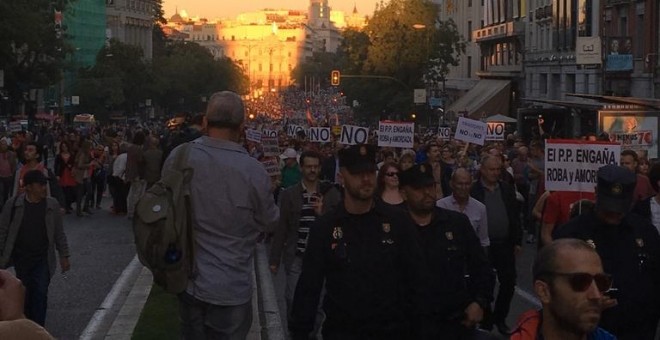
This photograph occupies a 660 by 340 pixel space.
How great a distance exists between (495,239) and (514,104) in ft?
175

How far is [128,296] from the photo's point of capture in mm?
14570

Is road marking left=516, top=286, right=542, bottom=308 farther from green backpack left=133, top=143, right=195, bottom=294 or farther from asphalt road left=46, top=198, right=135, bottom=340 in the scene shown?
green backpack left=133, top=143, right=195, bottom=294

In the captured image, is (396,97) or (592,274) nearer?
(592,274)

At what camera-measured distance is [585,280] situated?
15.5 feet

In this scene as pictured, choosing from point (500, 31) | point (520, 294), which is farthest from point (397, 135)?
point (500, 31)

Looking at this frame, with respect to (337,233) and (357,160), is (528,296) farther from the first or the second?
(337,233)

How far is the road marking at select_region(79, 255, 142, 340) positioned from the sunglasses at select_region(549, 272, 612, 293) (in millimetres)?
7770

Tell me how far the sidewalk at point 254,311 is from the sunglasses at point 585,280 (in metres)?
7.08

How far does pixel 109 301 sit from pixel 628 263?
800cm

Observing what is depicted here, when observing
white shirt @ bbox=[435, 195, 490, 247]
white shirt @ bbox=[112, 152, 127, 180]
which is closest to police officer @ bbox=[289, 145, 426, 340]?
white shirt @ bbox=[435, 195, 490, 247]

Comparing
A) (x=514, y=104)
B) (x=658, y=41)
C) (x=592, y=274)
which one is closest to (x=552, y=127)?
(x=658, y=41)

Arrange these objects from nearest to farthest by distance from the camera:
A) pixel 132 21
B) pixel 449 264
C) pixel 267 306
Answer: pixel 449 264 → pixel 267 306 → pixel 132 21

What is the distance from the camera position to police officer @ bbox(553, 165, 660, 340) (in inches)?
291

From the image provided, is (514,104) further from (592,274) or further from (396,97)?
(592,274)
